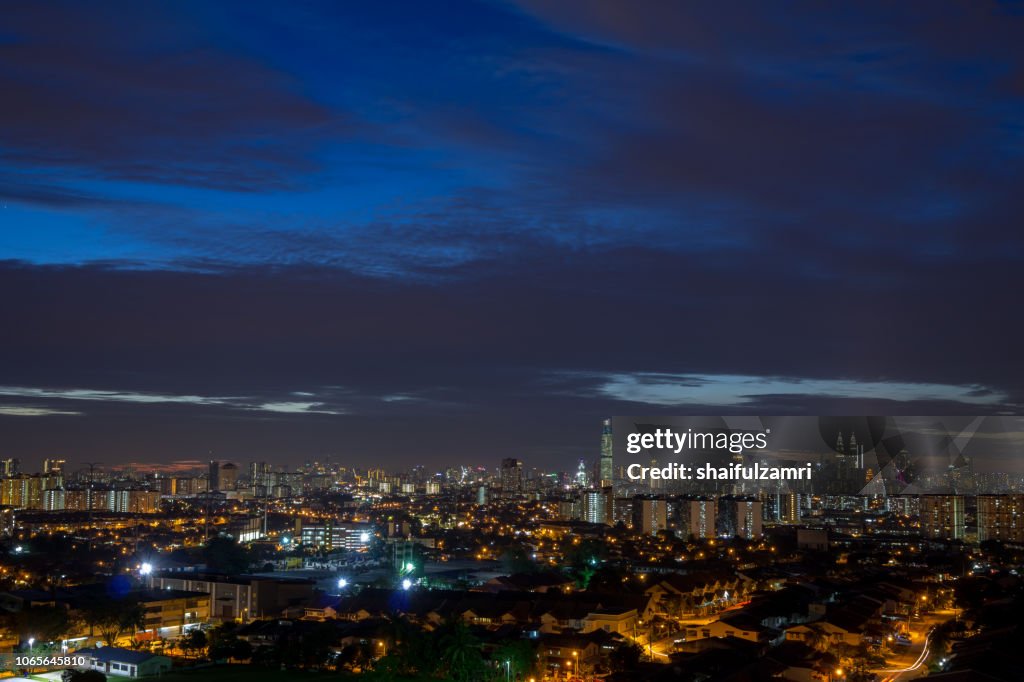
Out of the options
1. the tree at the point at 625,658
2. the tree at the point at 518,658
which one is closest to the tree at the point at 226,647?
the tree at the point at 518,658

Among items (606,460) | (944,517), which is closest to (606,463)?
(606,460)

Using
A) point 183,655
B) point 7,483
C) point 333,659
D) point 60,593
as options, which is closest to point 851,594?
point 333,659

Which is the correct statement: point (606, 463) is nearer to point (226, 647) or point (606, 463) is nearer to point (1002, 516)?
point (1002, 516)

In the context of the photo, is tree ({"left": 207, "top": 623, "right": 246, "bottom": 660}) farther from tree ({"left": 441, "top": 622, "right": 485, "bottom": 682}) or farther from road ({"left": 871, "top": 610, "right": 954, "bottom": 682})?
road ({"left": 871, "top": 610, "right": 954, "bottom": 682})

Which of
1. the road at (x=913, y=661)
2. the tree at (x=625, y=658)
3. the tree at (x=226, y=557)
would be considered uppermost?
the tree at (x=625, y=658)

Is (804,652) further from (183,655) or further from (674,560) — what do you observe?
(674,560)

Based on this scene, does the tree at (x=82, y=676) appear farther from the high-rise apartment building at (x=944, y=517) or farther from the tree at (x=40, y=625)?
the high-rise apartment building at (x=944, y=517)
